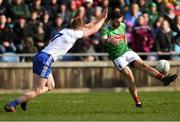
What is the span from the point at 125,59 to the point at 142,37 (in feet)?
21.8

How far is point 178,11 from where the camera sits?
27203 mm

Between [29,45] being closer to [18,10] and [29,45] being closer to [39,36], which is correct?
[39,36]

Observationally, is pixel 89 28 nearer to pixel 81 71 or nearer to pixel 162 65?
pixel 162 65

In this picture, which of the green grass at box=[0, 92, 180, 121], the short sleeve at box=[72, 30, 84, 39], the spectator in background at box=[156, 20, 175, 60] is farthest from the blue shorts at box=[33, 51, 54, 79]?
the spectator in background at box=[156, 20, 175, 60]

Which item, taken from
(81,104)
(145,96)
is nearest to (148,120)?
(81,104)

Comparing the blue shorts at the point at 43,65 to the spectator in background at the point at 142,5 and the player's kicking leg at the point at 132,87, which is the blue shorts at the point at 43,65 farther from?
the spectator in background at the point at 142,5

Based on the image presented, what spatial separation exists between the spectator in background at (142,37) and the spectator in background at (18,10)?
3.67m

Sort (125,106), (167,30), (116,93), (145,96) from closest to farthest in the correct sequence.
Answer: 1. (125,106)
2. (145,96)
3. (116,93)
4. (167,30)

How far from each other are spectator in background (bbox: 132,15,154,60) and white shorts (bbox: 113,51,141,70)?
6523mm

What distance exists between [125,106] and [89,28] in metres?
2.46

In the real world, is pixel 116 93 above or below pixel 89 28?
below

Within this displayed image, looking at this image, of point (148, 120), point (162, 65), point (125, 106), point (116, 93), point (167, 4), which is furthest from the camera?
point (167, 4)

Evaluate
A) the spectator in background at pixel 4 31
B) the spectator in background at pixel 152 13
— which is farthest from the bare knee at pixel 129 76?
the spectator in background at pixel 152 13

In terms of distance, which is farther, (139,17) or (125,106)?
(139,17)
